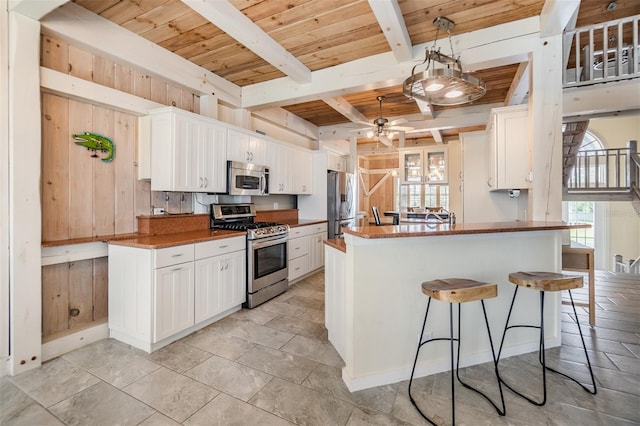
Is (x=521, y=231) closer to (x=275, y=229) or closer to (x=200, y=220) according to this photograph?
(x=275, y=229)

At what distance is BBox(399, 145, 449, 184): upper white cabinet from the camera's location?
604 cm

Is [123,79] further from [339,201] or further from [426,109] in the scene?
[426,109]

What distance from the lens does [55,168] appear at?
8.00ft

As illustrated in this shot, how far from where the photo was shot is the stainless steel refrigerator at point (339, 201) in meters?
5.44

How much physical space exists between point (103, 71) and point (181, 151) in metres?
0.95

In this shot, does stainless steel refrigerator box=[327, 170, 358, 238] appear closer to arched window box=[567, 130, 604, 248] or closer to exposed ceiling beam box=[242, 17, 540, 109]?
exposed ceiling beam box=[242, 17, 540, 109]

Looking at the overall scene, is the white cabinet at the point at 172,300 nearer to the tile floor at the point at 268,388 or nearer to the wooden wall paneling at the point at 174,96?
the tile floor at the point at 268,388

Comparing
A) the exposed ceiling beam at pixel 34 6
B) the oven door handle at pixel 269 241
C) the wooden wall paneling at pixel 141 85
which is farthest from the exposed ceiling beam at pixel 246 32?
the oven door handle at pixel 269 241

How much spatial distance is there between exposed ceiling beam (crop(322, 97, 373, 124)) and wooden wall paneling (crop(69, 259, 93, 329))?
11.1 feet

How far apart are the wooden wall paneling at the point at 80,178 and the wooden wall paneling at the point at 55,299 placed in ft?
1.03

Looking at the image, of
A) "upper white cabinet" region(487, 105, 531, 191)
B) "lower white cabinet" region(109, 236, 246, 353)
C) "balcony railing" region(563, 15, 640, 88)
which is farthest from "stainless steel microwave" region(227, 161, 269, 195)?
"balcony railing" region(563, 15, 640, 88)

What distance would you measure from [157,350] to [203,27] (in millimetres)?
2908

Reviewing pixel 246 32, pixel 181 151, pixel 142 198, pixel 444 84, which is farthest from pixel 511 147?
pixel 142 198

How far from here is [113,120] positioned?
2828 mm
